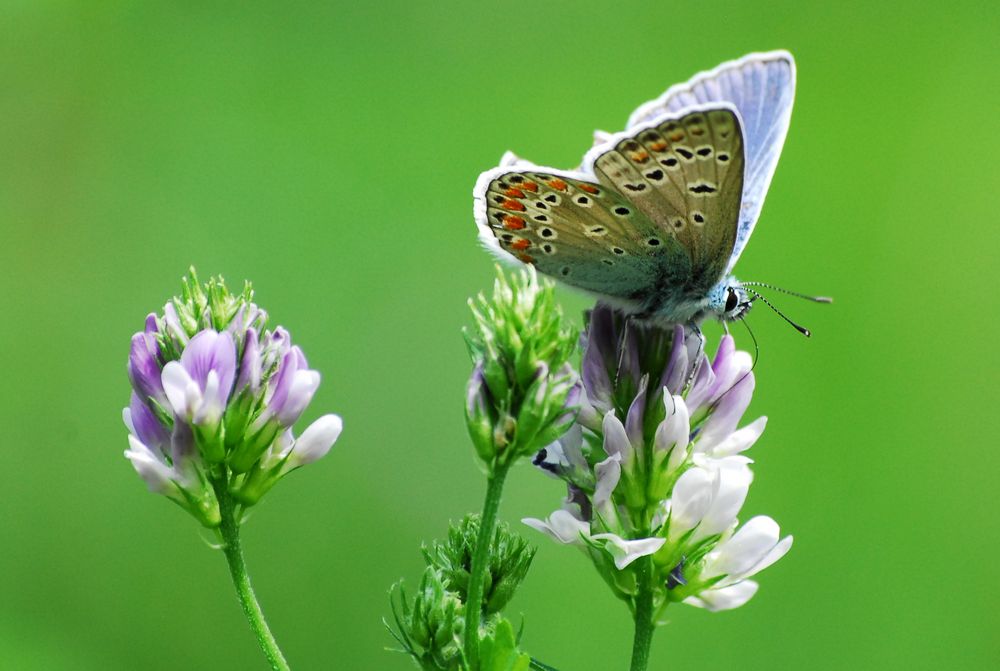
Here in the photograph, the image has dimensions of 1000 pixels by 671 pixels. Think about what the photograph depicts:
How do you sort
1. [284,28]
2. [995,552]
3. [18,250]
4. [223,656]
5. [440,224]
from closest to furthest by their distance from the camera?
1. [223,656]
2. [995,552]
3. [18,250]
4. [440,224]
5. [284,28]

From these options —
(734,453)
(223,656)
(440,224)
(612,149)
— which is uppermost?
(612,149)

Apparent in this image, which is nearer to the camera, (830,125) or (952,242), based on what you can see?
(952,242)

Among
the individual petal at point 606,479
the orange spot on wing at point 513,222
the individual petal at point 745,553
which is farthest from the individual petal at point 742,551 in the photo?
the orange spot on wing at point 513,222

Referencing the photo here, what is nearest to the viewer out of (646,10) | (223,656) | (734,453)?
(734,453)

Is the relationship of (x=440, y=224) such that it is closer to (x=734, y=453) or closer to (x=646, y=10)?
(x=646, y=10)

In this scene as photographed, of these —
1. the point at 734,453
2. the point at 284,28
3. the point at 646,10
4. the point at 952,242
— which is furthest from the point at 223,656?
the point at 646,10

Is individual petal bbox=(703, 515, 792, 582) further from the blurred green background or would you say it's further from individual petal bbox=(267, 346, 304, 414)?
the blurred green background

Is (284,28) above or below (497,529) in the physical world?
above

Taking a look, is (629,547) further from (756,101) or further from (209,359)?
(756,101)
